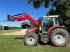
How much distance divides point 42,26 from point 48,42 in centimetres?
147

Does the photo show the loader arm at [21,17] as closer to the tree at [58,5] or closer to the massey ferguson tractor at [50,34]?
the massey ferguson tractor at [50,34]

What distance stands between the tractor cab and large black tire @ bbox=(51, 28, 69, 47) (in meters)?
0.78

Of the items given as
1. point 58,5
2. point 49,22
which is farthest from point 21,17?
point 58,5

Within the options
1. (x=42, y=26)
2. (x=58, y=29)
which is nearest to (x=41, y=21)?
(x=42, y=26)

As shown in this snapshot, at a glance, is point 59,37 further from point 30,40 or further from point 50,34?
point 30,40

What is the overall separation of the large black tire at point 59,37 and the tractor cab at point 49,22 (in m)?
0.78

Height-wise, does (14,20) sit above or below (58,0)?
below

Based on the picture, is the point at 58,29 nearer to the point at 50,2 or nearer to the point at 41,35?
the point at 41,35

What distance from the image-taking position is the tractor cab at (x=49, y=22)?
17.5 meters

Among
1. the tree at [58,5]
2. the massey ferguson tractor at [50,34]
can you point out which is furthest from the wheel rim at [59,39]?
the tree at [58,5]

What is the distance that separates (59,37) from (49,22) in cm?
154

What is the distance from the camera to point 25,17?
1922 centimetres

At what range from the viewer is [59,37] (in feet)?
56.0

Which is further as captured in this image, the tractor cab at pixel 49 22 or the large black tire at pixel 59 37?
the tractor cab at pixel 49 22
